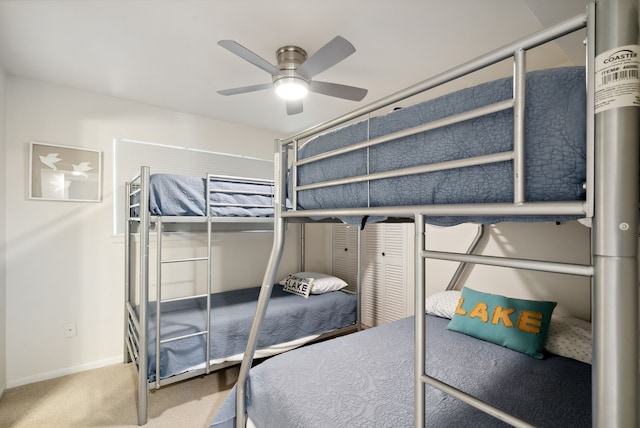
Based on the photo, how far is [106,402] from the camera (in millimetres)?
2232

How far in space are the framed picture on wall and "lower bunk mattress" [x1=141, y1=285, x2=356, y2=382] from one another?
1.20 m

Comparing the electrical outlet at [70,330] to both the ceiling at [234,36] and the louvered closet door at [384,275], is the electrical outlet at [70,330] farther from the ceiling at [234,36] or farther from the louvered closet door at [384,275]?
the louvered closet door at [384,275]

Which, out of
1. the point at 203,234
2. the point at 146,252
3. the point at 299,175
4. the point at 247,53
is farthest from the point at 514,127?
the point at 203,234

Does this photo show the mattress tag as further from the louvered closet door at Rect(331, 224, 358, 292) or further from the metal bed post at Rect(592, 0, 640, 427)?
the louvered closet door at Rect(331, 224, 358, 292)

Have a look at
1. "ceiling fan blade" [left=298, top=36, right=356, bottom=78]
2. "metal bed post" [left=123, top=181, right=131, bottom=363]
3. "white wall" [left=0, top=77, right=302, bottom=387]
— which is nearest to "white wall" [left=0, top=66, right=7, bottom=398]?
"white wall" [left=0, top=77, right=302, bottom=387]

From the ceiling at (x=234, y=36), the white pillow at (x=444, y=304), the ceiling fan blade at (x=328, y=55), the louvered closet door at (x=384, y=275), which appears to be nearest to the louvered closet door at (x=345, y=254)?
the louvered closet door at (x=384, y=275)

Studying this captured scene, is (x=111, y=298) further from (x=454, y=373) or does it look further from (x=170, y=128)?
(x=454, y=373)

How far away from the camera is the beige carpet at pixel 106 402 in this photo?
6.67ft

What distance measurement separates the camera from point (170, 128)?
10.3 ft

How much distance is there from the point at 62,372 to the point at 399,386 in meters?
2.87

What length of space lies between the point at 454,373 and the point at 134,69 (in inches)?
114

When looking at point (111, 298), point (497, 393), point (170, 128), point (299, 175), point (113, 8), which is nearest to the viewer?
point (497, 393)

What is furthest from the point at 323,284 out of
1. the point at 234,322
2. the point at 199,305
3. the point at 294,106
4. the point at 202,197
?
the point at 294,106

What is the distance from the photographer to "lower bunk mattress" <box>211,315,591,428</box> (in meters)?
1.15
